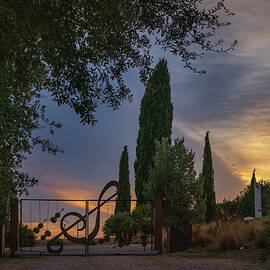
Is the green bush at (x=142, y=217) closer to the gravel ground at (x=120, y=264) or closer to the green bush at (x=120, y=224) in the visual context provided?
the green bush at (x=120, y=224)

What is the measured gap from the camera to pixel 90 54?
30.8 feet

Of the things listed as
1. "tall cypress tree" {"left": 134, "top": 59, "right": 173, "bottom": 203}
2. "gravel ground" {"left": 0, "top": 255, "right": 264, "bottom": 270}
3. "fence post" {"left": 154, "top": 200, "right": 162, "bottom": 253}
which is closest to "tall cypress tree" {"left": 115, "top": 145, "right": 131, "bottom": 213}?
"tall cypress tree" {"left": 134, "top": 59, "right": 173, "bottom": 203}

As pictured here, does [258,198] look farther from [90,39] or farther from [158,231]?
[90,39]

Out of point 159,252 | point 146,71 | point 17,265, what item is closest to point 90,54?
point 146,71

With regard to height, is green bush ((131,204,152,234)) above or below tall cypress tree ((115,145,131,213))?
below

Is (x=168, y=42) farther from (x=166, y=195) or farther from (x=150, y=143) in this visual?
(x=150, y=143)

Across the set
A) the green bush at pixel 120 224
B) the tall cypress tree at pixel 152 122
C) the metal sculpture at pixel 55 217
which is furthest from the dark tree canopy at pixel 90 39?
the tall cypress tree at pixel 152 122

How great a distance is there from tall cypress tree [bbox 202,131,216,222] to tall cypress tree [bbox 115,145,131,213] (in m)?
5.29

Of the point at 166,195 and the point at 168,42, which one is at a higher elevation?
the point at 168,42

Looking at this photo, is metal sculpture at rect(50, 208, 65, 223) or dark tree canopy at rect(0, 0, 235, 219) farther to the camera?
metal sculpture at rect(50, 208, 65, 223)

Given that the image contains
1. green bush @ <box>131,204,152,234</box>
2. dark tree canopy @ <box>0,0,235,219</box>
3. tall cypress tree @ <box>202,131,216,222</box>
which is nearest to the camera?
dark tree canopy @ <box>0,0,235,219</box>

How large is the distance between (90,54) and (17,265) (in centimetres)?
670

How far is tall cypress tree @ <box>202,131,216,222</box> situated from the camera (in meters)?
27.7

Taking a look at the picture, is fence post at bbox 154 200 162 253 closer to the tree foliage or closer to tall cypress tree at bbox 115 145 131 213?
the tree foliage
